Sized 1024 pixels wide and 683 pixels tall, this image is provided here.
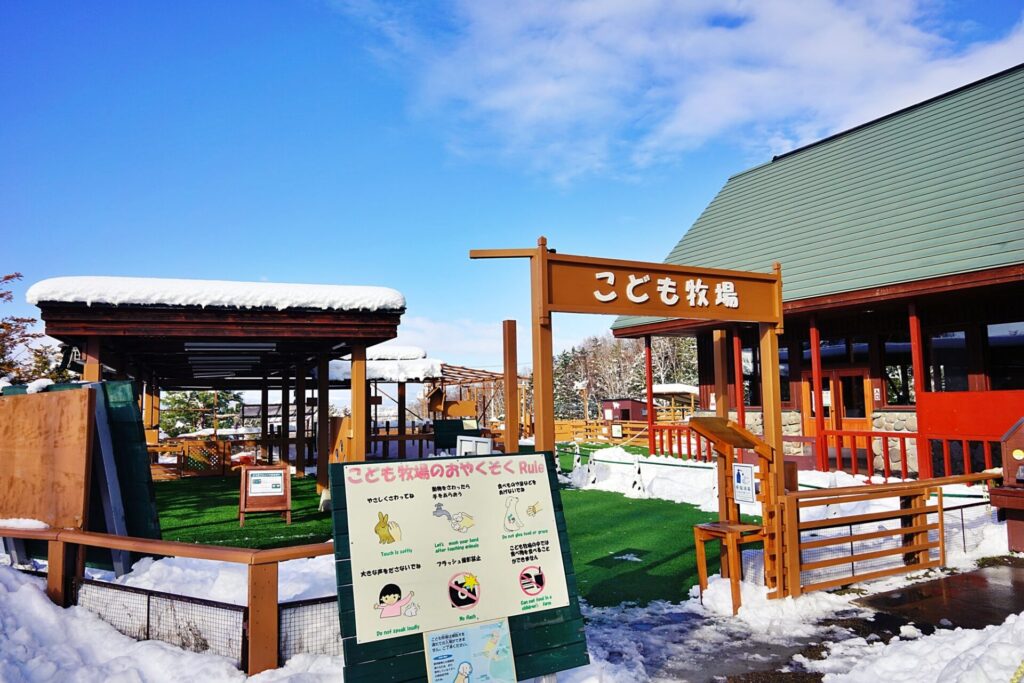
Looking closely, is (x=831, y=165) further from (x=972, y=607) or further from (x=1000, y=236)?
(x=972, y=607)

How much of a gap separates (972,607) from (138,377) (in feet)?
68.2

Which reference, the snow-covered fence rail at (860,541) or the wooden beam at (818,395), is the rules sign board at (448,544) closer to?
the snow-covered fence rail at (860,541)

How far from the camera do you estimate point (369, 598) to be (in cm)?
363

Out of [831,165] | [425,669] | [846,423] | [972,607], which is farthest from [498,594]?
[831,165]

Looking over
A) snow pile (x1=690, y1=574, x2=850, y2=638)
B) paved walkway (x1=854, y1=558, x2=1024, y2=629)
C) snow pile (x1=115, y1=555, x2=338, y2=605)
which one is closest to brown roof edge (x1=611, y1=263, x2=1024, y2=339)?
paved walkway (x1=854, y1=558, x2=1024, y2=629)

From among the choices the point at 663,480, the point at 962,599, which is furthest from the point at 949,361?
the point at 962,599

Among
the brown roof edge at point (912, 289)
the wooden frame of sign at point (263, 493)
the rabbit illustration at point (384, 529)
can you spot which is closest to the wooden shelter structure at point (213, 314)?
the wooden frame of sign at point (263, 493)

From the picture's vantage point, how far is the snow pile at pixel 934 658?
4.29 metres

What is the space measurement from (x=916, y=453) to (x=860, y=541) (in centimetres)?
640

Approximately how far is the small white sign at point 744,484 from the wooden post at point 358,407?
258 inches

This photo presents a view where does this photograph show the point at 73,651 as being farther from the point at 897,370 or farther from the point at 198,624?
the point at 897,370

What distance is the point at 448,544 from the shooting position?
3.93 meters

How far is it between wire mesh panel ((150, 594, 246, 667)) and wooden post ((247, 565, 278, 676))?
0.55 ft

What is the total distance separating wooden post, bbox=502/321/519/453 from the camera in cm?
515
